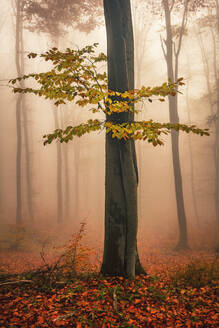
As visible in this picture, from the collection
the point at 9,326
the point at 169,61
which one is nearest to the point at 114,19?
the point at 9,326

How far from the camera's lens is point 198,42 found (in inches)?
715

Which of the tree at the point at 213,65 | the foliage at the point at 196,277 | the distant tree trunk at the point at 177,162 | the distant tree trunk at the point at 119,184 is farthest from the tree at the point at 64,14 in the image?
the foliage at the point at 196,277

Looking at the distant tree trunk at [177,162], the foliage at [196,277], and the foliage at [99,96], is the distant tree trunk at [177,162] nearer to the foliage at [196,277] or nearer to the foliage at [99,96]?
the foliage at [196,277]

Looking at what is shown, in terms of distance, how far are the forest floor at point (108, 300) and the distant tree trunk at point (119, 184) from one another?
1.45 ft

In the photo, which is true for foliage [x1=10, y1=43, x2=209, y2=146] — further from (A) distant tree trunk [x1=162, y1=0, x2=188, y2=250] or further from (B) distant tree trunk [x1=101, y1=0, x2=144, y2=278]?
(A) distant tree trunk [x1=162, y1=0, x2=188, y2=250]

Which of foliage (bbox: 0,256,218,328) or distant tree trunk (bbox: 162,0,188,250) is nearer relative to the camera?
foliage (bbox: 0,256,218,328)

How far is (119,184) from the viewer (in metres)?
4.99

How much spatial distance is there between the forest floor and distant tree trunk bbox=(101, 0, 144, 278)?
0.44 meters

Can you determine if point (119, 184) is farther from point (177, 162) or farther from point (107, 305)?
point (177, 162)

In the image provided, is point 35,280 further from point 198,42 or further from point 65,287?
point 198,42

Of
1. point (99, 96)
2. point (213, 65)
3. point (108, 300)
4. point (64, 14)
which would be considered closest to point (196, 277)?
point (108, 300)

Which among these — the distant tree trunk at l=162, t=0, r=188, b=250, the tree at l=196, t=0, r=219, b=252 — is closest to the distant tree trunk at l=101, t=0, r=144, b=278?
the distant tree trunk at l=162, t=0, r=188, b=250

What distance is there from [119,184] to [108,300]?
2291mm

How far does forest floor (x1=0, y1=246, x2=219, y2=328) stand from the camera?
343 cm
